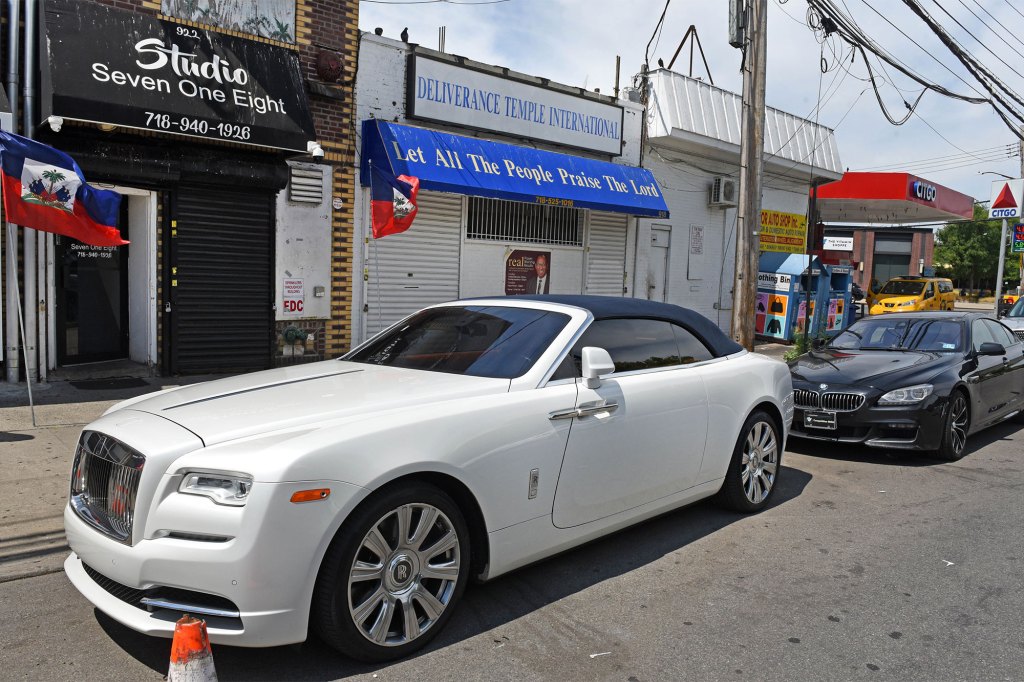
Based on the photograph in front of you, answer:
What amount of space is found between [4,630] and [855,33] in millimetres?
13917

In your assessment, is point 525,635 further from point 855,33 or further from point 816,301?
point 816,301

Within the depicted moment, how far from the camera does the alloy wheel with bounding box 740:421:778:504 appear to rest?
5480 mm

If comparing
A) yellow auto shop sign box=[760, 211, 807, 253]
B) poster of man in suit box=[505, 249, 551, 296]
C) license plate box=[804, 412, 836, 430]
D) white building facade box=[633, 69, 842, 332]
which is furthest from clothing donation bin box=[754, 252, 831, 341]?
license plate box=[804, 412, 836, 430]

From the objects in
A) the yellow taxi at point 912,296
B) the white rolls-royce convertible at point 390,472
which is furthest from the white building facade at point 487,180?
the yellow taxi at point 912,296

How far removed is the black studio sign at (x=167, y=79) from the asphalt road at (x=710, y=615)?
5766 mm

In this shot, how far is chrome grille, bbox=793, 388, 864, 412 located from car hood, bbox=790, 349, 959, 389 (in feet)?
0.48

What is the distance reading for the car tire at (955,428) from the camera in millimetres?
7301

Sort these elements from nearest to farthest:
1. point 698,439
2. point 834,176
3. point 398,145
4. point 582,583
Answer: point 582,583, point 698,439, point 398,145, point 834,176

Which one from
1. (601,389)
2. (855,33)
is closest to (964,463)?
(601,389)

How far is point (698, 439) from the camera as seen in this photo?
193 inches

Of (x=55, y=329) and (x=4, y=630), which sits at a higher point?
(x=55, y=329)

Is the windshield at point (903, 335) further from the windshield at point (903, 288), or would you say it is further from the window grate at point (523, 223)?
the windshield at point (903, 288)

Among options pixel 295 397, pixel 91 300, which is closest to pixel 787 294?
pixel 91 300

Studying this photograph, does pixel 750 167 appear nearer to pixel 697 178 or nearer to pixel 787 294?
pixel 697 178
